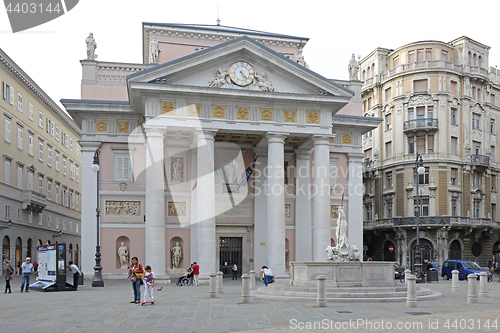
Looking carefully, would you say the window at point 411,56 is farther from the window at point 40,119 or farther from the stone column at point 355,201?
the window at point 40,119

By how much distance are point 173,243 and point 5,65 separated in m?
24.4

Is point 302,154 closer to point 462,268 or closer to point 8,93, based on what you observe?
point 462,268

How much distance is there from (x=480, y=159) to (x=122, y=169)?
40.8 metres

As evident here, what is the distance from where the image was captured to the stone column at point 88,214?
112ft

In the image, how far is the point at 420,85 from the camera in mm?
57594

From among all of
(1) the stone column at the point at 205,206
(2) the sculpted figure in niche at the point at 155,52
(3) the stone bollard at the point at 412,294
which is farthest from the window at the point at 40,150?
(3) the stone bollard at the point at 412,294

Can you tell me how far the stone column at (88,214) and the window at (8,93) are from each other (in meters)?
17.1

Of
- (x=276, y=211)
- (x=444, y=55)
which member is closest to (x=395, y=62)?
(x=444, y=55)

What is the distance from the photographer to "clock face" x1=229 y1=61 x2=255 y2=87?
110 feet

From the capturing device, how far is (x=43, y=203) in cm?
5394

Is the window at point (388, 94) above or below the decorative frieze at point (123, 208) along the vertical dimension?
above

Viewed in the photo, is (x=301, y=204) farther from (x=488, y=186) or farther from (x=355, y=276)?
(x=488, y=186)

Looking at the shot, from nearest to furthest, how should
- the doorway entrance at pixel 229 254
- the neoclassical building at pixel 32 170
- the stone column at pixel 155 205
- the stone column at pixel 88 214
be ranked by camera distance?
the stone column at pixel 155 205 → the stone column at pixel 88 214 → the doorway entrance at pixel 229 254 → the neoclassical building at pixel 32 170

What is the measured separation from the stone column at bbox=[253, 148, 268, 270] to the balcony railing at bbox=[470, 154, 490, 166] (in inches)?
1167
